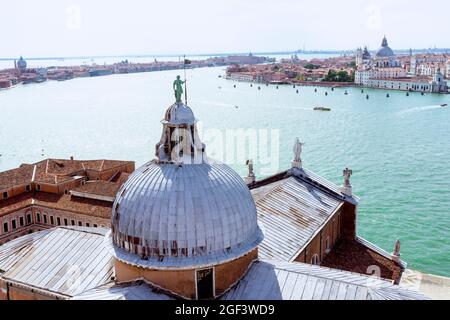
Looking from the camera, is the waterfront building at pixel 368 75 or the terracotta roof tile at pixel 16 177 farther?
the waterfront building at pixel 368 75

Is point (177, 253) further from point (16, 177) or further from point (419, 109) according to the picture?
point (419, 109)

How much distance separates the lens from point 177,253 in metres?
7.89

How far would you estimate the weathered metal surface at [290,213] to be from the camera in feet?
→ 36.4

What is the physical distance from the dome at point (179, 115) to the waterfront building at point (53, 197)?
1291 centimetres

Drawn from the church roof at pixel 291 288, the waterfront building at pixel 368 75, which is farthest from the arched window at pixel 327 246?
the waterfront building at pixel 368 75

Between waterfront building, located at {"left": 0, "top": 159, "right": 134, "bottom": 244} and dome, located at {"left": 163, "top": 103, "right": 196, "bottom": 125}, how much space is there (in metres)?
12.9

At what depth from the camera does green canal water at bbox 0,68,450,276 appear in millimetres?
23672

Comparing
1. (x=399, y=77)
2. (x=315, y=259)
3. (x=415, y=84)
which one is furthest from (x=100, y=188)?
(x=399, y=77)

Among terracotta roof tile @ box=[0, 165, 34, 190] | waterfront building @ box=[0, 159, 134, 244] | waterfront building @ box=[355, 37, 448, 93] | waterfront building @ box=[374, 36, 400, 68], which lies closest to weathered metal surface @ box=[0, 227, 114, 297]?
waterfront building @ box=[0, 159, 134, 244]

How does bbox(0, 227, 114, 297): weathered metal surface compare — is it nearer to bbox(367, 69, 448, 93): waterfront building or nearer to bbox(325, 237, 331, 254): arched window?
bbox(325, 237, 331, 254): arched window

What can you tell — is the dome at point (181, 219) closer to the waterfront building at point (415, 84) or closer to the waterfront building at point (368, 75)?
the waterfront building at point (415, 84)

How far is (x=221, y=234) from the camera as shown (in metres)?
8.09

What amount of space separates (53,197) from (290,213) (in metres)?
14.2
